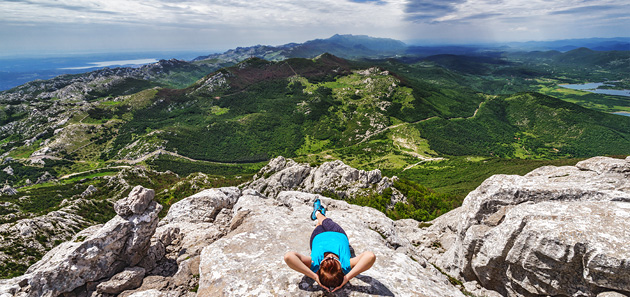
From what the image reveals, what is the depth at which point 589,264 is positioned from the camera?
511 inches

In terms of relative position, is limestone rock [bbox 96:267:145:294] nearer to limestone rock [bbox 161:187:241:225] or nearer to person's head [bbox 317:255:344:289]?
limestone rock [bbox 161:187:241:225]

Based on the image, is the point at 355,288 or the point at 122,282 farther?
the point at 122,282

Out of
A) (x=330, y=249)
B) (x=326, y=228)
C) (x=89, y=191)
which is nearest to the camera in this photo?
(x=330, y=249)

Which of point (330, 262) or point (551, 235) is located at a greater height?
point (330, 262)

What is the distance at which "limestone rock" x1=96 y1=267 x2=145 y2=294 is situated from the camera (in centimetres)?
1465

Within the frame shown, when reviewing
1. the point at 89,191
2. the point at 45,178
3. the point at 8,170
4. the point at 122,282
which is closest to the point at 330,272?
the point at 122,282

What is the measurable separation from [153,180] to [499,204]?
17214 cm

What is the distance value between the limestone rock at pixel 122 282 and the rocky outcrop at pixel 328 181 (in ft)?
194

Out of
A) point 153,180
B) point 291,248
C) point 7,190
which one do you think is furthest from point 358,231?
point 7,190

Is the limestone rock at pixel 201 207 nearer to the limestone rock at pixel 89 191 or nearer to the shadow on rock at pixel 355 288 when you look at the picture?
the shadow on rock at pixel 355 288

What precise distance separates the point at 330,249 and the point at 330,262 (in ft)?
4.81

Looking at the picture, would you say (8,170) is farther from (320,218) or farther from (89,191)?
(320,218)

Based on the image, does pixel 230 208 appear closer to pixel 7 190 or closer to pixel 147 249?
pixel 147 249

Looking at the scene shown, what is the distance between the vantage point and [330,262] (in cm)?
973
